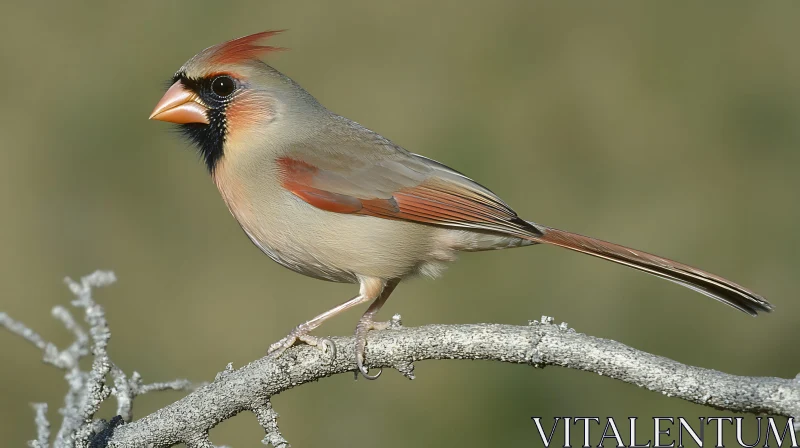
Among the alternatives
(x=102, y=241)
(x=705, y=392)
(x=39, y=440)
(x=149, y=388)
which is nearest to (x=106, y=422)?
(x=149, y=388)

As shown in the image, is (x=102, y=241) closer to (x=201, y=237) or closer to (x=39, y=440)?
(x=201, y=237)

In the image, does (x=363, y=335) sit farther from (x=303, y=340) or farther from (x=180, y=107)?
(x=180, y=107)

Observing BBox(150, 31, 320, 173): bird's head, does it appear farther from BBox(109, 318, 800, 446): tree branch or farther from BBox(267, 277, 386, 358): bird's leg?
BBox(109, 318, 800, 446): tree branch

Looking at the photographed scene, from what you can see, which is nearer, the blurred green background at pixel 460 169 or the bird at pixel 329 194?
the bird at pixel 329 194

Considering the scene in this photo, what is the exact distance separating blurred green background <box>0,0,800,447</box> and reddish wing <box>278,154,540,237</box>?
4.44 ft

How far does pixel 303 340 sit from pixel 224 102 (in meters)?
0.95

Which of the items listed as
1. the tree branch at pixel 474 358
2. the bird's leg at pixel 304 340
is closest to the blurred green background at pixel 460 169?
the bird's leg at pixel 304 340

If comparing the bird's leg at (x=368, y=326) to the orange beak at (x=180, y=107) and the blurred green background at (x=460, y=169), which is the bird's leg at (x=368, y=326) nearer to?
the orange beak at (x=180, y=107)

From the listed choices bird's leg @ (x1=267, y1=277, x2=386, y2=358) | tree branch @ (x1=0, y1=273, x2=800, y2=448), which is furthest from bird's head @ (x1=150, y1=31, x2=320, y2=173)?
tree branch @ (x1=0, y1=273, x2=800, y2=448)

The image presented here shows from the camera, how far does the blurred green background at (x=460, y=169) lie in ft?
A: 14.3

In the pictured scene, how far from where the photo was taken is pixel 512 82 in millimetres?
5293

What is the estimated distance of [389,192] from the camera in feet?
9.96

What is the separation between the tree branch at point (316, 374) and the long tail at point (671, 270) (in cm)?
62

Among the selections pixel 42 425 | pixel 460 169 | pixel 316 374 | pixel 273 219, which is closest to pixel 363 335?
pixel 316 374
